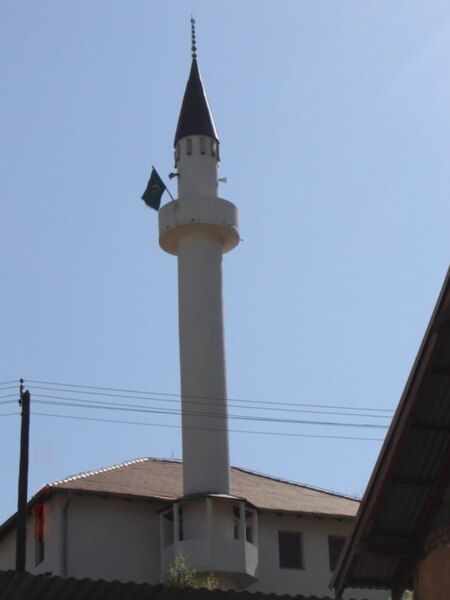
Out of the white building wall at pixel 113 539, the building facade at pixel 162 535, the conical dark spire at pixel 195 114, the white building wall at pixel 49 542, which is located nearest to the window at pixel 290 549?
the building facade at pixel 162 535

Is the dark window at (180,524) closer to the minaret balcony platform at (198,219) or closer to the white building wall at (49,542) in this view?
the white building wall at (49,542)

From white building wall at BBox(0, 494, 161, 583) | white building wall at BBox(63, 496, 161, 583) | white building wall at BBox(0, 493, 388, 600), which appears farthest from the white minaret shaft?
white building wall at BBox(0, 493, 388, 600)

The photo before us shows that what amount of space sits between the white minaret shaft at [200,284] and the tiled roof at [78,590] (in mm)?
22715

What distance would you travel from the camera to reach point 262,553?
39.6 meters

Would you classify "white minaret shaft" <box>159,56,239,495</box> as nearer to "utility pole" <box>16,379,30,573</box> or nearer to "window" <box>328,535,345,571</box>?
"window" <box>328,535,345,571</box>

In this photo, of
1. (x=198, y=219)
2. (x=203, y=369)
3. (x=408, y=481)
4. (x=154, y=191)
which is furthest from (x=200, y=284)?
(x=408, y=481)

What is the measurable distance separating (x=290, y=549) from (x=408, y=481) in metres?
26.2

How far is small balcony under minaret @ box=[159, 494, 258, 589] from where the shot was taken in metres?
37.5

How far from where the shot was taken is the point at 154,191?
44500 mm

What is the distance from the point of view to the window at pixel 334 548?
4028cm

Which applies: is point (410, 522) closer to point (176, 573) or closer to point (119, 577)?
point (176, 573)

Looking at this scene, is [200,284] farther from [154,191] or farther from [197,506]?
[197,506]

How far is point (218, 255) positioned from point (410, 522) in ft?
90.8

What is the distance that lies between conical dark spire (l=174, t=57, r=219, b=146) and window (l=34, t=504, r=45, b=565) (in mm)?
13630
